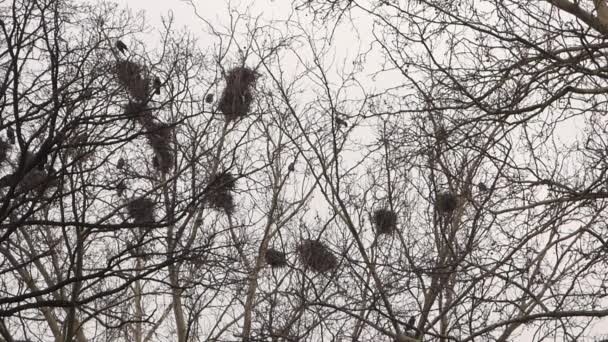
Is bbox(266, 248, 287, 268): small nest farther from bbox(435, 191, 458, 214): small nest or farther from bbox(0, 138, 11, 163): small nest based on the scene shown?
bbox(435, 191, 458, 214): small nest

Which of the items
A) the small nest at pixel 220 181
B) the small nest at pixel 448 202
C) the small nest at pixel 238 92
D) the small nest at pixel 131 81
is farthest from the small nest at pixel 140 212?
the small nest at pixel 238 92

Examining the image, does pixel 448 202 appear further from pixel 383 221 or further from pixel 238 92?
pixel 238 92

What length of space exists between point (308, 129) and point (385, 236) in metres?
1.72

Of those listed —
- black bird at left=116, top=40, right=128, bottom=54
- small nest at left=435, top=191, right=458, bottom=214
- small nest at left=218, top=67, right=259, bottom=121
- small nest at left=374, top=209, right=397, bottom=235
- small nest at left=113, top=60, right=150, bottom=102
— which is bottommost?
small nest at left=435, top=191, right=458, bottom=214

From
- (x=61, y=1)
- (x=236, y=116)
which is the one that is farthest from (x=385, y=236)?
(x=61, y=1)

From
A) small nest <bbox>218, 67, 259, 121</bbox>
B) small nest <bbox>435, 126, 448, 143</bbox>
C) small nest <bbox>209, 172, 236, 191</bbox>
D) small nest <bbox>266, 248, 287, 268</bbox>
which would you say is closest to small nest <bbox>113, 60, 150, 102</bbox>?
small nest <bbox>209, 172, 236, 191</bbox>

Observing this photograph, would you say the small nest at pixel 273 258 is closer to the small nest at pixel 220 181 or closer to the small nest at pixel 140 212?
the small nest at pixel 140 212

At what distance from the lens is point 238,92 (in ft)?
29.6

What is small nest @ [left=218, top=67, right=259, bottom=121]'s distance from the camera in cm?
895

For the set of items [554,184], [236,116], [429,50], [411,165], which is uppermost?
[236,116]

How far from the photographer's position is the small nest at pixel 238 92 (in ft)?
29.4

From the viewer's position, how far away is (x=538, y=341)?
4.25 metres

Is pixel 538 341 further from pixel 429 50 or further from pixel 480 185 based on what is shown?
pixel 429 50

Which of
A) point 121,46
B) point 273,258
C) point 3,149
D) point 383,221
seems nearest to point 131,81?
point 121,46
